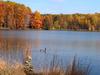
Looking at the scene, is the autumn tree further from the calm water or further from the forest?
the calm water

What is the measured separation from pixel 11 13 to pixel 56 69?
89437 millimetres

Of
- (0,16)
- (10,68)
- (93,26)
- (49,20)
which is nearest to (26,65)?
(10,68)

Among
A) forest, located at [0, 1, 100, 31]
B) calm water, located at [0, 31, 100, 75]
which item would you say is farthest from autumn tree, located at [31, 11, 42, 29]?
calm water, located at [0, 31, 100, 75]

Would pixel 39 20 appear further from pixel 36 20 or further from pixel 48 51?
pixel 48 51

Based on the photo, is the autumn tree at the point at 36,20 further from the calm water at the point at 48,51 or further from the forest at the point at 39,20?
the calm water at the point at 48,51

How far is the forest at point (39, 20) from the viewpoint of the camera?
319 ft

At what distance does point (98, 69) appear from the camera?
17.0 meters

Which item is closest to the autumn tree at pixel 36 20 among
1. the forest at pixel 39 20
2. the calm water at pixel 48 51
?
the forest at pixel 39 20

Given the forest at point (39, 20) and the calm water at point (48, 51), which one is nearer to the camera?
the calm water at point (48, 51)

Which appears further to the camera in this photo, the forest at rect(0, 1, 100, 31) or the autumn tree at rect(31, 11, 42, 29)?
the autumn tree at rect(31, 11, 42, 29)

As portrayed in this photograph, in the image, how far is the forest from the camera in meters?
97.4

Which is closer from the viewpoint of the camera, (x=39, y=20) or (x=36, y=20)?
(x=36, y=20)

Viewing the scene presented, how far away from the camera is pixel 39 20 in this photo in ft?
344

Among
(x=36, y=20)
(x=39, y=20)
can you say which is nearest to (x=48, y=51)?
(x=36, y=20)
